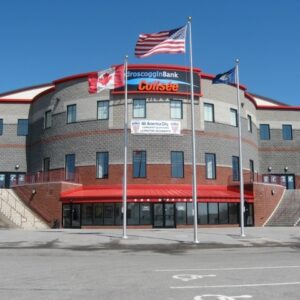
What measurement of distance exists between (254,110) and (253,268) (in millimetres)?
32808

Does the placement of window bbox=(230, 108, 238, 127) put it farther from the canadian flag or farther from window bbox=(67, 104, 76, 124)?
the canadian flag

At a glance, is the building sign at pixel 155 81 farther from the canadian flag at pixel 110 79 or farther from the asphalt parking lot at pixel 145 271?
the asphalt parking lot at pixel 145 271

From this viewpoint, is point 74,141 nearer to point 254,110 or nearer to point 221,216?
point 221,216

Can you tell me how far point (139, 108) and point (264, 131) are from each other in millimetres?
15620

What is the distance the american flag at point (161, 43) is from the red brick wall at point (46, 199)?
14313 millimetres

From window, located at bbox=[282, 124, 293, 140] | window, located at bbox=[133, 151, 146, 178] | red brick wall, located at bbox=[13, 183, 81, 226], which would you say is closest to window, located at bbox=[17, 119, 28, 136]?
red brick wall, located at bbox=[13, 183, 81, 226]

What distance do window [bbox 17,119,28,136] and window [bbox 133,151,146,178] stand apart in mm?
12850

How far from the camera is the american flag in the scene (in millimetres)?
23094

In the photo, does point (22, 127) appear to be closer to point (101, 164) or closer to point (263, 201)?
A: point (101, 164)

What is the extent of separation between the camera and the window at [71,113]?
37.1 meters

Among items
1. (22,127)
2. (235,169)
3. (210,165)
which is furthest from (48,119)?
(235,169)

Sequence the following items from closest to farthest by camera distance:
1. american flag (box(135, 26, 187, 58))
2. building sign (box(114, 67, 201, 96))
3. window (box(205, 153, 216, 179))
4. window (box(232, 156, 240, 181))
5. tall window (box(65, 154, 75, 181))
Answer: american flag (box(135, 26, 187, 58)) → building sign (box(114, 67, 201, 96)) → window (box(205, 153, 216, 179)) → tall window (box(65, 154, 75, 181)) → window (box(232, 156, 240, 181))

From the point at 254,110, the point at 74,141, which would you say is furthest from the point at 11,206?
the point at 254,110

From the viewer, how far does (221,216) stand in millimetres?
34594
